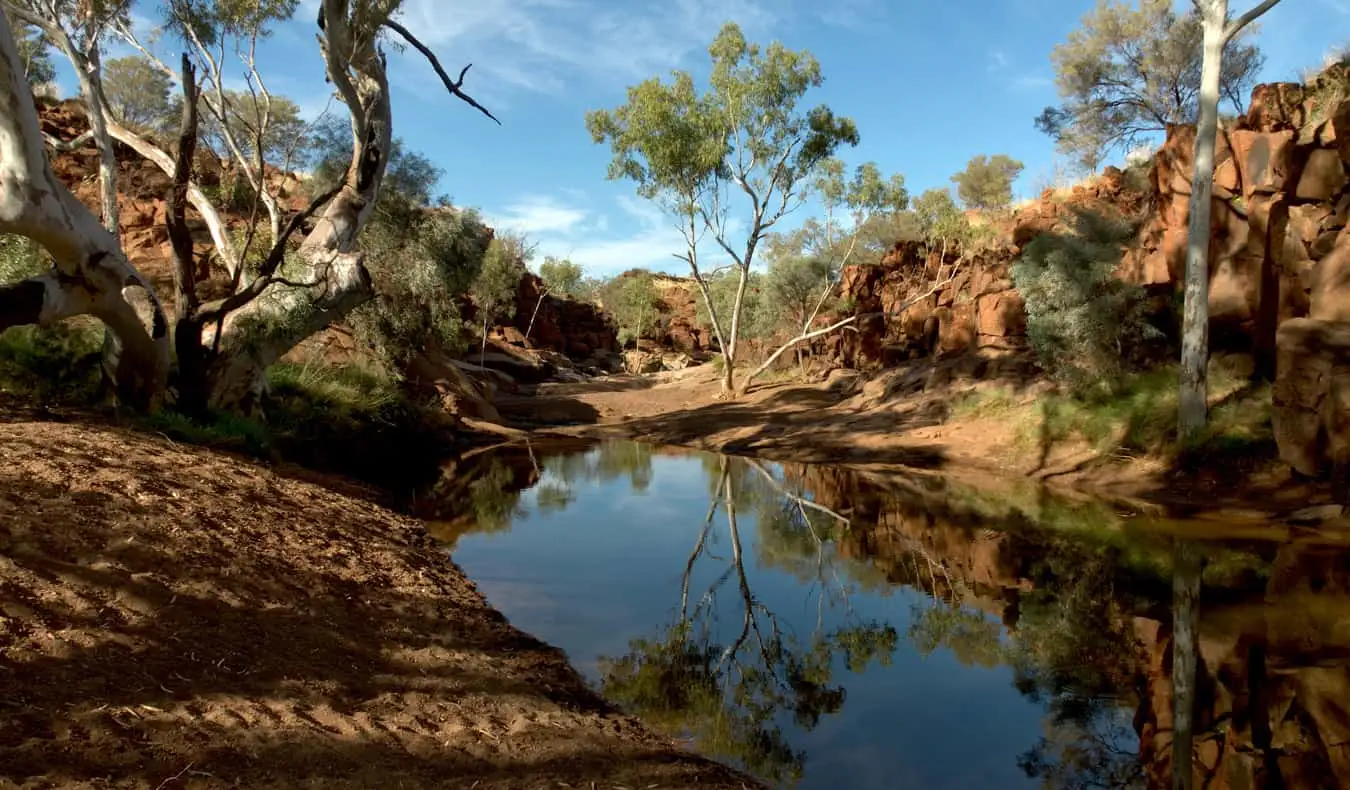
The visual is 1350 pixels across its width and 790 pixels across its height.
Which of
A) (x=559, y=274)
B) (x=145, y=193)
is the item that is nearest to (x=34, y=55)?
(x=145, y=193)

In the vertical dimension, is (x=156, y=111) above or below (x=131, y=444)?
above

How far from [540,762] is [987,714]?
3008 millimetres

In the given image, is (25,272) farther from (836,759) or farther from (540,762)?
(836,759)

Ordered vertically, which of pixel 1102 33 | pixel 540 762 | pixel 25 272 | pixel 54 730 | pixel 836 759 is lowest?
pixel 836 759

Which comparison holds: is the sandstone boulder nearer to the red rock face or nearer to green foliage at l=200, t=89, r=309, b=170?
green foliage at l=200, t=89, r=309, b=170

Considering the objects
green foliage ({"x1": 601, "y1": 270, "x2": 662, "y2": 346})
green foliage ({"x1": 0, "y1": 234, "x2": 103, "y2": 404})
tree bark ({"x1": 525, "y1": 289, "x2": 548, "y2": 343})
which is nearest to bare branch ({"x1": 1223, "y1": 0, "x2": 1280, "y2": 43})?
green foliage ({"x1": 0, "y1": 234, "x2": 103, "y2": 404})

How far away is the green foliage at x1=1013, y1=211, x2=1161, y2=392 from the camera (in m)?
15.6

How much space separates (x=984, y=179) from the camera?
1977 inches

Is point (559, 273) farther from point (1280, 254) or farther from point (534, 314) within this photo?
point (1280, 254)

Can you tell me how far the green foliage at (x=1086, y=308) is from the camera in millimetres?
15570

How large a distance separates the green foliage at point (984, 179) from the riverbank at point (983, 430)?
86.2ft

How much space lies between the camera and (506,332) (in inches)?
1818

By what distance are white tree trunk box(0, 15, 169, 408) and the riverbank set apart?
13630mm

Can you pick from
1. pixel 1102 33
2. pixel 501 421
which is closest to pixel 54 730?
pixel 501 421
